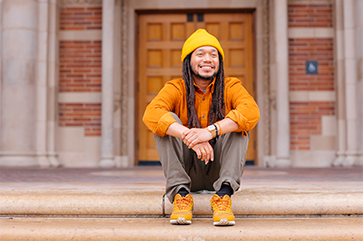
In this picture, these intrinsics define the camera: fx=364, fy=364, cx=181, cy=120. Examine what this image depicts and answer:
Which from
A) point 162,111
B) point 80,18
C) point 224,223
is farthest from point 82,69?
point 224,223

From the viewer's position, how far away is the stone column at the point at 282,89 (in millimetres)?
6012

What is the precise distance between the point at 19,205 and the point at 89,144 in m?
4.23

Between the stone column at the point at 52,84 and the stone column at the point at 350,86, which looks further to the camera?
the stone column at the point at 52,84

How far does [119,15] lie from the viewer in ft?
21.3

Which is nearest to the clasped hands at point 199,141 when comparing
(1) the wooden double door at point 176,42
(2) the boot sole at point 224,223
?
(2) the boot sole at point 224,223

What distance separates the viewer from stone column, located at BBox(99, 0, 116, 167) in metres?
6.07

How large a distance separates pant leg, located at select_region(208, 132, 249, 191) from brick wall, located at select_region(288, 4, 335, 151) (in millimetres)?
4520

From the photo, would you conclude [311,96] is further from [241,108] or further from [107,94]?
[241,108]

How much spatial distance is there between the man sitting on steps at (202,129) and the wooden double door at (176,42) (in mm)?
4546

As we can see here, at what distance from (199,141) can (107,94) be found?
4.44 metres

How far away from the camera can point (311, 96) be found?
6.28 meters

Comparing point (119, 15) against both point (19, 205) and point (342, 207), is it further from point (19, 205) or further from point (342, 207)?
point (342, 207)

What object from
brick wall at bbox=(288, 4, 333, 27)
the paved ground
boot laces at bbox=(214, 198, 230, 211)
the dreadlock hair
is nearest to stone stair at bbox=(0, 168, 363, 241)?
boot laces at bbox=(214, 198, 230, 211)

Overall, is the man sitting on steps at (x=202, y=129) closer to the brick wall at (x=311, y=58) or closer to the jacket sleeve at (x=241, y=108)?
the jacket sleeve at (x=241, y=108)
